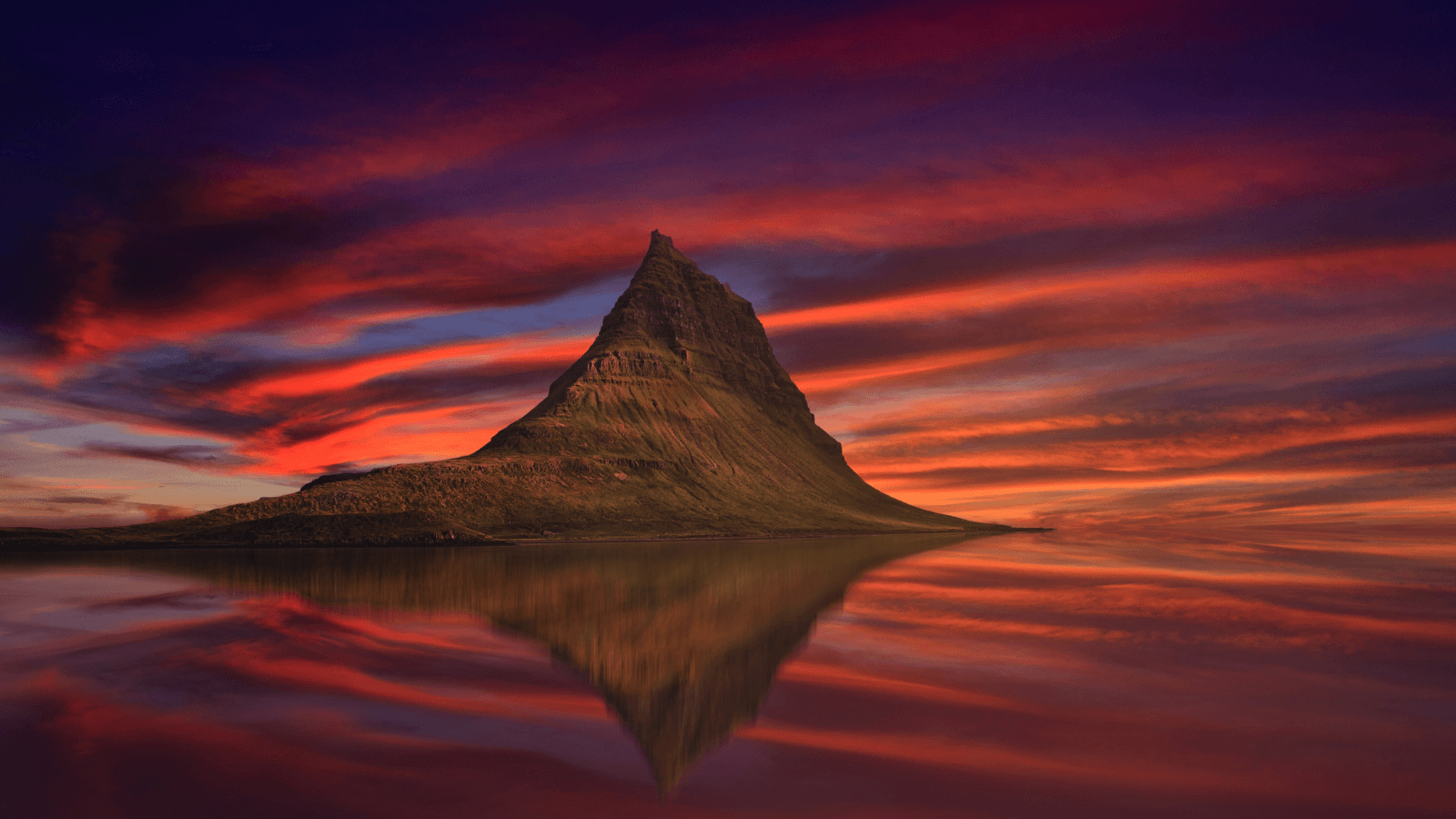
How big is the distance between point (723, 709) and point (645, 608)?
17.0m

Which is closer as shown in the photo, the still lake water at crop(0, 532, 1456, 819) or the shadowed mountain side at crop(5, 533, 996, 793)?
the still lake water at crop(0, 532, 1456, 819)

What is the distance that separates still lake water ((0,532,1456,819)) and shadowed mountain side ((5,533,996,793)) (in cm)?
18

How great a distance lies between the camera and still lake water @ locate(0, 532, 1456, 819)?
1080cm

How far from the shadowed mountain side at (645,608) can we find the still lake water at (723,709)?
177 millimetres

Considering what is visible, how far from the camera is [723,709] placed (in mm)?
15672

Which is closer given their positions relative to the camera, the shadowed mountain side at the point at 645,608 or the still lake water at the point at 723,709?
the still lake water at the point at 723,709

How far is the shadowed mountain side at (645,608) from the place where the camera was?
15.9 meters

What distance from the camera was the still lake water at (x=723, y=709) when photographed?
10.8 meters

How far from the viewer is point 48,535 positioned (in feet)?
366

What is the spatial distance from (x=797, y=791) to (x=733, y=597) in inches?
1033

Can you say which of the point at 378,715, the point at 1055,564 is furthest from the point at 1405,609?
the point at 378,715

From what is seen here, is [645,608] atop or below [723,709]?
atop

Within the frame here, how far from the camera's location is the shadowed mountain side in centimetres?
1585

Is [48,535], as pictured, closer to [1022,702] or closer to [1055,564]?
[1055,564]
